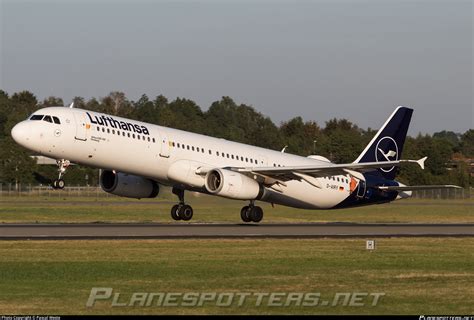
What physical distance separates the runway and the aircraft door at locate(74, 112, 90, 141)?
3906 millimetres

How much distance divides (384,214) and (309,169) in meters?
10.4

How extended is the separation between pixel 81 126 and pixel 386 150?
19670 millimetres

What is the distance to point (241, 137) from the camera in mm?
130125

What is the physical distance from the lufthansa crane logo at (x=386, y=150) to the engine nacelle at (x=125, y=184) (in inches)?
537

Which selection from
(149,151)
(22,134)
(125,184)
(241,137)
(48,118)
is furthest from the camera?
(241,137)

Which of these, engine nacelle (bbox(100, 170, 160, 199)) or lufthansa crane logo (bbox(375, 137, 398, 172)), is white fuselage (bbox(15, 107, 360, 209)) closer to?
engine nacelle (bbox(100, 170, 160, 199))

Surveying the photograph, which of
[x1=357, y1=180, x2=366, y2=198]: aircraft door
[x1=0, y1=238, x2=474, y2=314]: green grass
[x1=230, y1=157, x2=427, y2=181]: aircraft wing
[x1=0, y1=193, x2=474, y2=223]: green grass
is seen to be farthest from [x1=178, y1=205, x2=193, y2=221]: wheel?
[x1=0, y1=238, x2=474, y2=314]: green grass

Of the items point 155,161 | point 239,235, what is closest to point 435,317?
point 239,235

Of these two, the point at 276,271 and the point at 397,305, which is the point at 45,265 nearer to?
the point at 276,271

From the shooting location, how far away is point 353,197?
52.8m

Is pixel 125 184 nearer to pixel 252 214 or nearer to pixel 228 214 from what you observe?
pixel 252 214

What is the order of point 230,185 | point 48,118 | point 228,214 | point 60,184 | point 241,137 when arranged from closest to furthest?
point 60,184, point 48,118, point 230,185, point 228,214, point 241,137

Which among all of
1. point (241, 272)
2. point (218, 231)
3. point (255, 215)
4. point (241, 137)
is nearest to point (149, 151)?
point (218, 231)

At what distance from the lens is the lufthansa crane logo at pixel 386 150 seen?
5400cm
